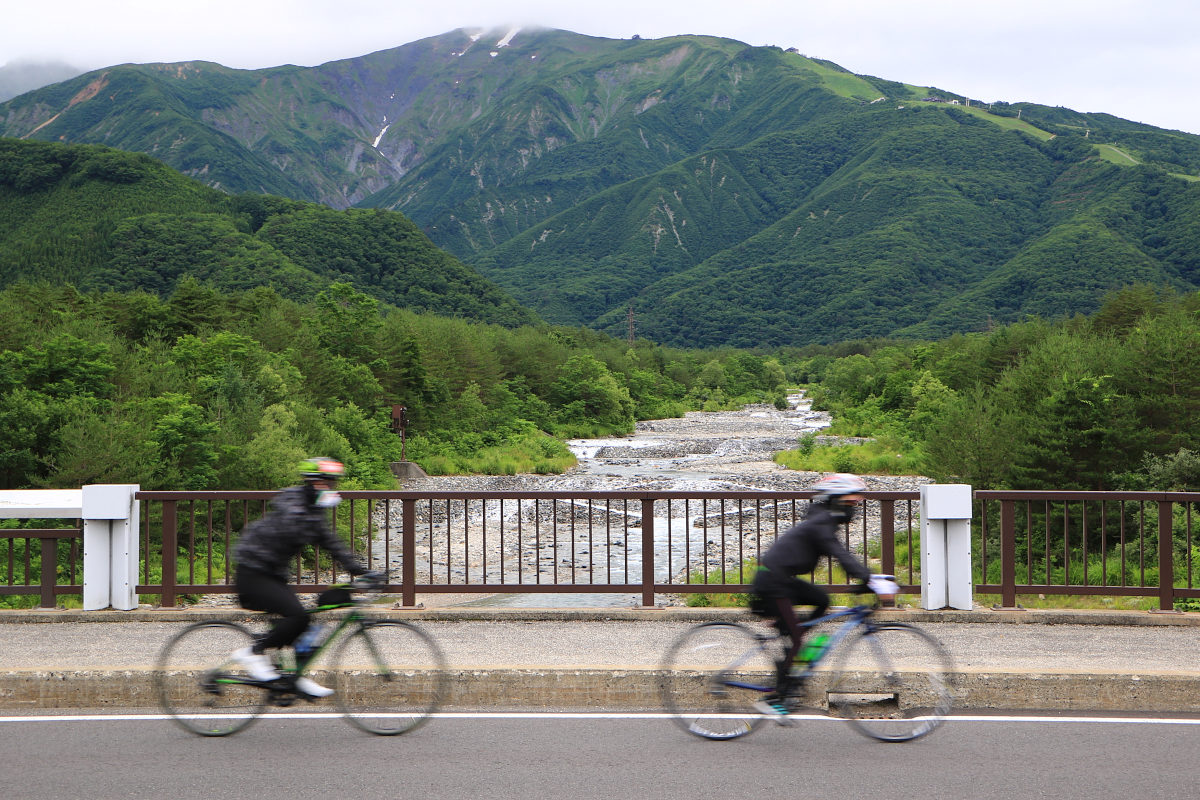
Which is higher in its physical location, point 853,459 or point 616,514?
point 853,459

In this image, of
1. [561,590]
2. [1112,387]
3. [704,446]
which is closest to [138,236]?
[704,446]

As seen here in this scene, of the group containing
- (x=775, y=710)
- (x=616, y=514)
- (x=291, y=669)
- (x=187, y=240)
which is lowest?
(x=616, y=514)

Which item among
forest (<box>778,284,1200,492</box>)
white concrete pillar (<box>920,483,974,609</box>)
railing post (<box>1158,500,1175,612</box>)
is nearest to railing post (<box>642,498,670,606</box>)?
white concrete pillar (<box>920,483,974,609</box>)

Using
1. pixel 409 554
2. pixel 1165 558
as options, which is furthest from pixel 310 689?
pixel 1165 558

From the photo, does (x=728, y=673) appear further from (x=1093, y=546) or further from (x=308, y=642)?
(x=1093, y=546)

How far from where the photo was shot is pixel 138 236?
105250 millimetres

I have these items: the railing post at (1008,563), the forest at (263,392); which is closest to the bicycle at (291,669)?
the railing post at (1008,563)

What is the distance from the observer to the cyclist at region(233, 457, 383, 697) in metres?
6.46

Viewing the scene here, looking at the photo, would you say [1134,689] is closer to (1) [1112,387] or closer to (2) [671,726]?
(2) [671,726]

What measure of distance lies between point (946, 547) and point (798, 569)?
4.73m

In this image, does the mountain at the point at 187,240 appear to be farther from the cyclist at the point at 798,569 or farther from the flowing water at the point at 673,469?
the cyclist at the point at 798,569

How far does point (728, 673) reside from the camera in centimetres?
657

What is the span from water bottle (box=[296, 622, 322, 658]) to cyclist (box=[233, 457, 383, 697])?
58 millimetres

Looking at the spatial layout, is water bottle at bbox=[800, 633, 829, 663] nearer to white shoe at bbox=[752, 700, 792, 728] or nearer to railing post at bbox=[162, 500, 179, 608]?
white shoe at bbox=[752, 700, 792, 728]
